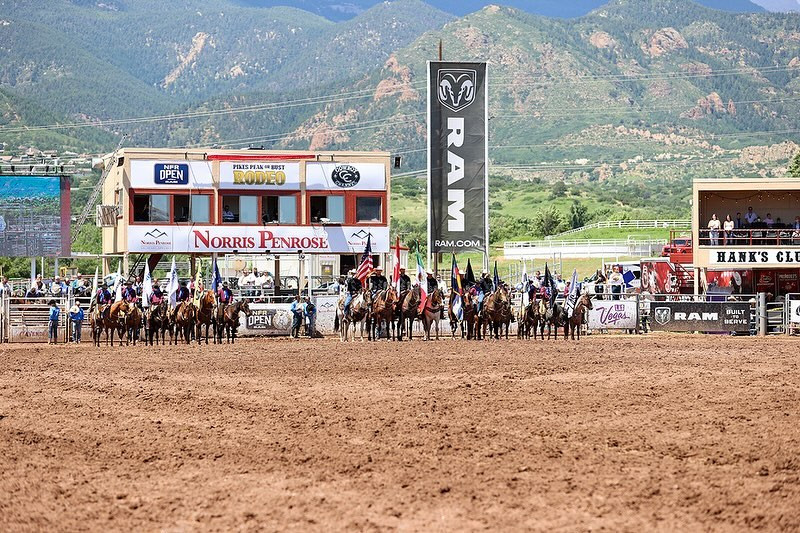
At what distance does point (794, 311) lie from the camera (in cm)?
3769

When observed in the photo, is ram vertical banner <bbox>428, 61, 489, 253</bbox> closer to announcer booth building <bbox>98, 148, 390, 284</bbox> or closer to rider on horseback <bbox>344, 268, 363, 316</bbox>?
announcer booth building <bbox>98, 148, 390, 284</bbox>

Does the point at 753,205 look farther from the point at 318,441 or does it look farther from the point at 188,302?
the point at 318,441

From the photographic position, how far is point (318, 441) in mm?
15602

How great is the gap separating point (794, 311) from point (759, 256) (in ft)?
33.0

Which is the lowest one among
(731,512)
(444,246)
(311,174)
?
(731,512)

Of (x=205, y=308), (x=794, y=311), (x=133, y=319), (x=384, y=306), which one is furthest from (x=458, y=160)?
(x=133, y=319)

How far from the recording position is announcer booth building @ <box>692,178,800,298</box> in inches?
1874

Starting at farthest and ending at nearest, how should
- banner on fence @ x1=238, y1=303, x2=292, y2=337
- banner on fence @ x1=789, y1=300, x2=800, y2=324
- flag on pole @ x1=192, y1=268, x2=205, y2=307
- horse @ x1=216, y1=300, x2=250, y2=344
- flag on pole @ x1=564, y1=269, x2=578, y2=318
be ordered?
banner on fence @ x1=238, y1=303, x2=292, y2=337 → banner on fence @ x1=789, y1=300, x2=800, y2=324 → flag on pole @ x1=564, y1=269, x2=578, y2=318 → horse @ x1=216, y1=300, x2=250, y2=344 → flag on pole @ x1=192, y1=268, x2=205, y2=307

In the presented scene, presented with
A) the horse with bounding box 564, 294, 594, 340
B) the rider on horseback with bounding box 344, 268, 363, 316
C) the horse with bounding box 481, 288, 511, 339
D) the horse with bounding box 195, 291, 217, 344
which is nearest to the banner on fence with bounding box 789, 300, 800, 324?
the horse with bounding box 564, 294, 594, 340

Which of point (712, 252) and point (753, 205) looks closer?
point (712, 252)

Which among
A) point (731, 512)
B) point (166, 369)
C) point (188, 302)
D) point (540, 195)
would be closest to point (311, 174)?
point (188, 302)

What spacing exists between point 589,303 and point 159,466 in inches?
943

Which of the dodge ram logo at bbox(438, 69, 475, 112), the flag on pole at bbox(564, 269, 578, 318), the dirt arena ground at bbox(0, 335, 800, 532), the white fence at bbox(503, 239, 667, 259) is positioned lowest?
the dirt arena ground at bbox(0, 335, 800, 532)

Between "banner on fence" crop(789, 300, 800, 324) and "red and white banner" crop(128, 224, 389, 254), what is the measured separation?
1861cm
